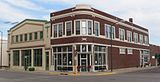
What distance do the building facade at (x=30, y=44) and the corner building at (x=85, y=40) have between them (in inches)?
109

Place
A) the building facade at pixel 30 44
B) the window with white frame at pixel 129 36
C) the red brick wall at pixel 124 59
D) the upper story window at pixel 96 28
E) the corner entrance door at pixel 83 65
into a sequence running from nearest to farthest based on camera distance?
1. the corner entrance door at pixel 83 65
2. the upper story window at pixel 96 28
3. the building facade at pixel 30 44
4. the red brick wall at pixel 124 59
5. the window with white frame at pixel 129 36

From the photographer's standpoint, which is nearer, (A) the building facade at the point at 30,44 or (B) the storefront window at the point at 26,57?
(A) the building facade at the point at 30,44

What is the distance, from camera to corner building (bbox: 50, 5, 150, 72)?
4431cm

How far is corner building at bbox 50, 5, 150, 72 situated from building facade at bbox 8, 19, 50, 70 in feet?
9.06

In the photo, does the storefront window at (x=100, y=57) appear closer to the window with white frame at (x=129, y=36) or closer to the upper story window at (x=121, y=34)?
the upper story window at (x=121, y=34)

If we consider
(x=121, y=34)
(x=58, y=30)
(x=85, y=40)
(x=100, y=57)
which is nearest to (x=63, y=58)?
(x=58, y=30)

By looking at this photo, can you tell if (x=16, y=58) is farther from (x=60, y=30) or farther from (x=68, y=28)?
(x=68, y=28)

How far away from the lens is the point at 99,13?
4781cm

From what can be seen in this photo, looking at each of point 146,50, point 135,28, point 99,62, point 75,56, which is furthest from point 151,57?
point 75,56

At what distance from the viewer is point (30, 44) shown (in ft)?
180

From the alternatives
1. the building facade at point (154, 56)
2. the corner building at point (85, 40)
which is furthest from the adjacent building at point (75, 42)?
the building facade at point (154, 56)

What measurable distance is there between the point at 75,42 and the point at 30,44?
13703 millimetres

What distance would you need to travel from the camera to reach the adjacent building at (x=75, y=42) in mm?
44594

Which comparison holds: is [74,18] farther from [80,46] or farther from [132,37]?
[132,37]
